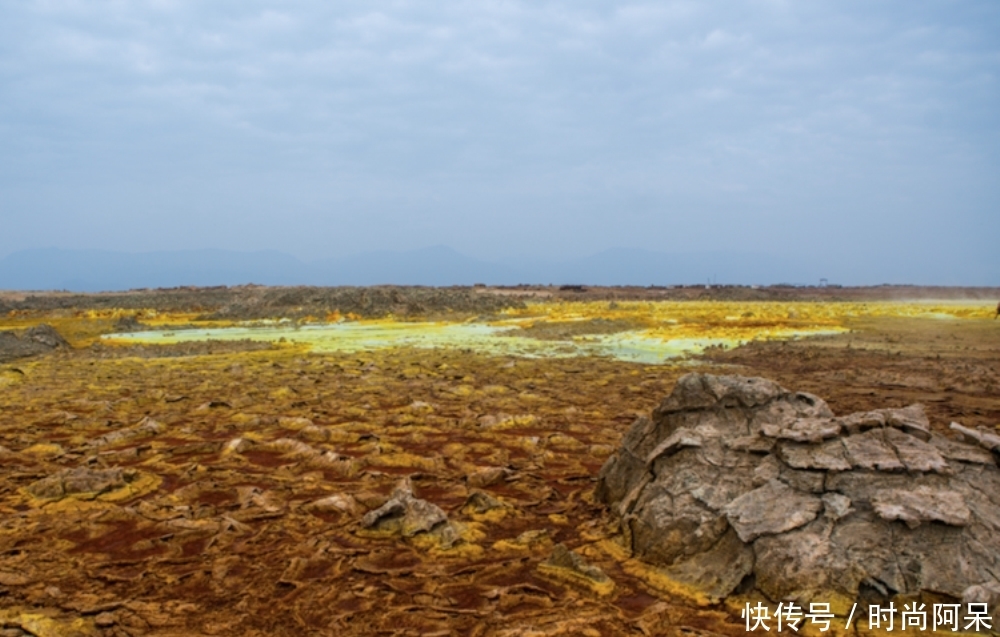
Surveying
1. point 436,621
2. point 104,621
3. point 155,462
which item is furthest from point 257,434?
point 436,621

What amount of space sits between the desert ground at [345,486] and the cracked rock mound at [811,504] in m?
0.34


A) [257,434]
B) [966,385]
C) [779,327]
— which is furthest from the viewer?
[779,327]

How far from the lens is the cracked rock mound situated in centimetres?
420

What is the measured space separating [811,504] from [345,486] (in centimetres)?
452

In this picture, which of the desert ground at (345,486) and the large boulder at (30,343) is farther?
the large boulder at (30,343)

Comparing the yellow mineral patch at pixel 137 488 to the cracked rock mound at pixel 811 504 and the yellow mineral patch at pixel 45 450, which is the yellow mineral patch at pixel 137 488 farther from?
the cracked rock mound at pixel 811 504

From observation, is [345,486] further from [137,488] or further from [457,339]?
[457,339]

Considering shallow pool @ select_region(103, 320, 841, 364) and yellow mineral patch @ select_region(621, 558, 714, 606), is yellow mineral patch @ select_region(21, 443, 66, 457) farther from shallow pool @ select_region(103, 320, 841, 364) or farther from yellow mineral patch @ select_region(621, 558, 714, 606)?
shallow pool @ select_region(103, 320, 841, 364)

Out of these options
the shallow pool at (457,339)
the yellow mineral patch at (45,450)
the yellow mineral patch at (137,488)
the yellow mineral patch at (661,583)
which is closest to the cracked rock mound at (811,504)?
the yellow mineral patch at (661,583)

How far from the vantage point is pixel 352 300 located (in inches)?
1565

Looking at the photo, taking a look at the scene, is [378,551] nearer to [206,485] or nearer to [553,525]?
[553,525]

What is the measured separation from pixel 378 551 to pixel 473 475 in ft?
6.42

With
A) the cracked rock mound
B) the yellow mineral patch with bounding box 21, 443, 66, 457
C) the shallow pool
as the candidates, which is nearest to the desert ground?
the yellow mineral patch with bounding box 21, 443, 66, 457

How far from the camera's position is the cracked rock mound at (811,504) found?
420cm
